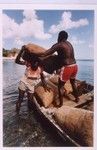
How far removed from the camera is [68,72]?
4.52ft

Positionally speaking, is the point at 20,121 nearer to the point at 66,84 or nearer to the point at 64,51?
the point at 66,84

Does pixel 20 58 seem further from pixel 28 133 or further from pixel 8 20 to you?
pixel 28 133

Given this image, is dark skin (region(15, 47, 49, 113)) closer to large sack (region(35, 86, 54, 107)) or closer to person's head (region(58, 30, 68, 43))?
large sack (region(35, 86, 54, 107))

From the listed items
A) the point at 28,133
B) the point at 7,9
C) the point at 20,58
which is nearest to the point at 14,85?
the point at 20,58

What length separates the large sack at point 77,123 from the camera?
1.33 metres

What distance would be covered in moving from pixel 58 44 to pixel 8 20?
0.27m

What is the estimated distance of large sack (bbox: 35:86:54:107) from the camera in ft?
4.49

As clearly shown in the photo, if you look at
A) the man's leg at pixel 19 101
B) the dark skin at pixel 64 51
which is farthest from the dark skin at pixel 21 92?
the dark skin at pixel 64 51

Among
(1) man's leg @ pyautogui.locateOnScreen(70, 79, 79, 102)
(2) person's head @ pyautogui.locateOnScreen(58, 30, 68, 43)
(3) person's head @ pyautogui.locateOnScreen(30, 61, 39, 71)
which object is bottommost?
(1) man's leg @ pyautogui.locateOnScreen(70, 79, 79, 102)

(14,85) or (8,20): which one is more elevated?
(8,20)

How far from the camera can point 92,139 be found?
1.35 m

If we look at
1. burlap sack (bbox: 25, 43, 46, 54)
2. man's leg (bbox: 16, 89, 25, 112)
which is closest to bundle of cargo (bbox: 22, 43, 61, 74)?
burlap sack (bbox: 25, 43, 46, 54)

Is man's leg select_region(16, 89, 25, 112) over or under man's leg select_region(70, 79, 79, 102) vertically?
under

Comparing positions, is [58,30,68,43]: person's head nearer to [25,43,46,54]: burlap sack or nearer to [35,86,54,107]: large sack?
[25,43,46,54]: burlap sack
